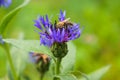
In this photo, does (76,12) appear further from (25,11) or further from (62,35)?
(62,35)

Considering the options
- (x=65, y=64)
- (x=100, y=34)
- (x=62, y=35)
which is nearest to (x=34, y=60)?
(x=65, y=64)

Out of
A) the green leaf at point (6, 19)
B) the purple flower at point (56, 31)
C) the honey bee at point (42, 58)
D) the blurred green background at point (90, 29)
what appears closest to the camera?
the purple flower at point (56, 31)

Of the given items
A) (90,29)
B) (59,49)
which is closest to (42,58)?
(59,49)

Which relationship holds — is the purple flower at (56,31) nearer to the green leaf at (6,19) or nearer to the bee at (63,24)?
the bee at (63,24)

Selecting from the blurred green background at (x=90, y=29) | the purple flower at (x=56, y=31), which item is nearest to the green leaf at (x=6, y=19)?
the purple flower at (x=56, y=31)

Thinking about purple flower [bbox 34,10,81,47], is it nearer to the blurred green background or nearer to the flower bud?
the flower bud
